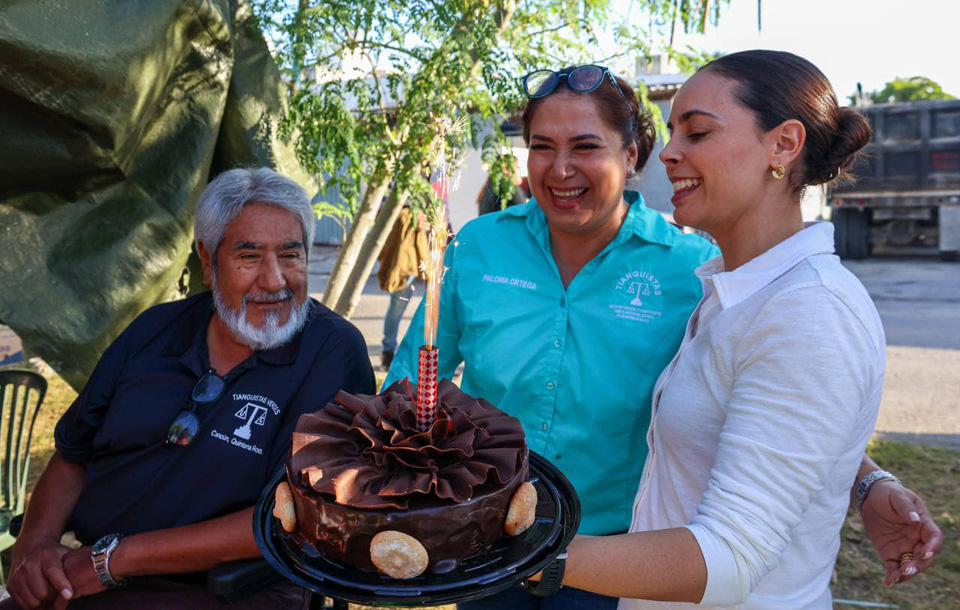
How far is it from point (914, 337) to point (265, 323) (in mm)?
8921

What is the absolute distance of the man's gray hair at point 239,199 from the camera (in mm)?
2504

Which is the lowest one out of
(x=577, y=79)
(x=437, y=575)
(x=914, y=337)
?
(x=914, y=337)

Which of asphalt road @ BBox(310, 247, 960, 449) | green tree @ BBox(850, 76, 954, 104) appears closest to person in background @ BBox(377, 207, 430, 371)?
asphalt road @ BBox(310, 247, 960, 449)

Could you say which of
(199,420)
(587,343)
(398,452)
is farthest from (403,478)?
(199,420)

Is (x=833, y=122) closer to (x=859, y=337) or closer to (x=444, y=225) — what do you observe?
(x=859, y=337)

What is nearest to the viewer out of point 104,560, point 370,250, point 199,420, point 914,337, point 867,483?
point 867,483

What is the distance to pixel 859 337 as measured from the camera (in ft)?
4.59

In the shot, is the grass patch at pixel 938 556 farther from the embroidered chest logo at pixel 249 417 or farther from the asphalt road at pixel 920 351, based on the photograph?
the embroidered chest logo at pixel 249 417

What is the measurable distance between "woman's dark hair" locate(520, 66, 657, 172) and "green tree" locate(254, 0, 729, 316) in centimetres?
114

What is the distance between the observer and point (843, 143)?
5.43 ft

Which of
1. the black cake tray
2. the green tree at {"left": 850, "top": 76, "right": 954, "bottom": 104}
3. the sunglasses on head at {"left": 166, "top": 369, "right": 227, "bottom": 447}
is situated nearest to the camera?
the black cake tray

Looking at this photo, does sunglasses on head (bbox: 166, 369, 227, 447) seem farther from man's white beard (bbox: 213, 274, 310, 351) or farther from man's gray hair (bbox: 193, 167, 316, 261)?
man's gray hair (bbox: 193, 167, 316, 261)

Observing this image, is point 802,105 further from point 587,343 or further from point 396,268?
point 396,268

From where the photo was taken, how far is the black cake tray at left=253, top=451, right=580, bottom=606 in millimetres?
1190
